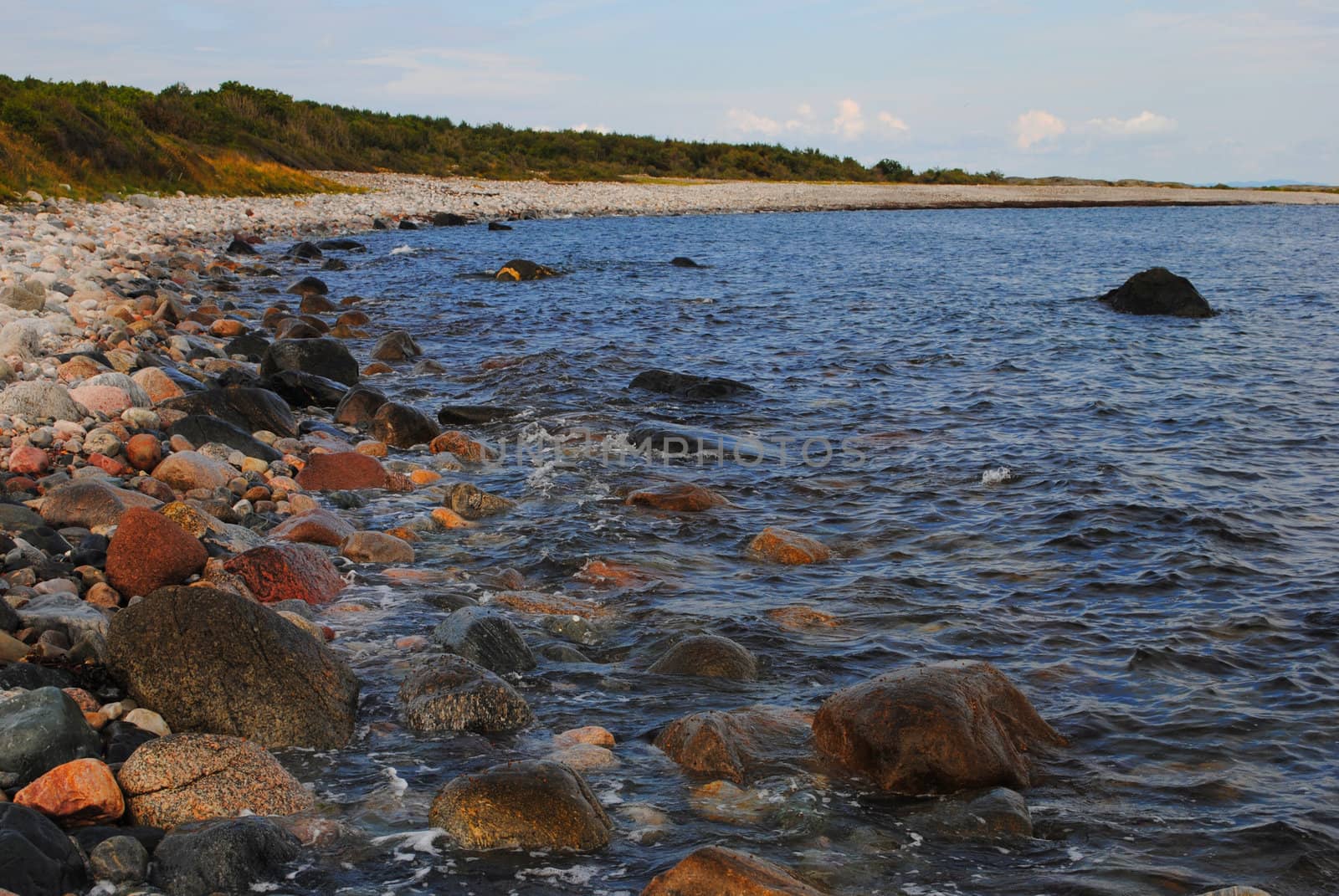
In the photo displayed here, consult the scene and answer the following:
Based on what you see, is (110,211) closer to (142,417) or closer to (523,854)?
(142,417)

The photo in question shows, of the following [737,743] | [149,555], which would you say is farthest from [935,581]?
[149,555]

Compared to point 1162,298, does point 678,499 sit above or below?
below

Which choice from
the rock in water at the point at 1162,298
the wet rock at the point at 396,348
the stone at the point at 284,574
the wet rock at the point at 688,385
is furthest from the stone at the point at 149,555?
the rock in water at the point at 1162,298

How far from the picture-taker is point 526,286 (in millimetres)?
29406

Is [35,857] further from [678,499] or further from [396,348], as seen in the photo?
[396,348]

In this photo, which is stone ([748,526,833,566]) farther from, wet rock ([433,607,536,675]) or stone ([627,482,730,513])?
wet rock ([433,607,536,675])

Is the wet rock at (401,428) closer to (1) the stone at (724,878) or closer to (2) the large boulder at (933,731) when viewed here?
(2) the large boulder at (933,731)

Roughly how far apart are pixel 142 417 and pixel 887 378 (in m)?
11.8

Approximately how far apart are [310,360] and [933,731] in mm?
12119

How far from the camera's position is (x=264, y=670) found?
5.77 m

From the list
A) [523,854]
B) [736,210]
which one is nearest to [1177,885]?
[523,854]

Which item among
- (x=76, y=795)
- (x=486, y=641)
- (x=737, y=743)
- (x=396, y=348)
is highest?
(x=396, y=348)

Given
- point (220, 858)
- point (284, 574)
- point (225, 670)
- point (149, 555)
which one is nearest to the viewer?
point (220, 858)

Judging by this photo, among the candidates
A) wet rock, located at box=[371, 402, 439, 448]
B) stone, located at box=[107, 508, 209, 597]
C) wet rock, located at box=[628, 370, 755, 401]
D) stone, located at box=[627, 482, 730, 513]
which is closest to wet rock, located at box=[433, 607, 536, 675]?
stone, located at box=[107, 508, 209, 597]
